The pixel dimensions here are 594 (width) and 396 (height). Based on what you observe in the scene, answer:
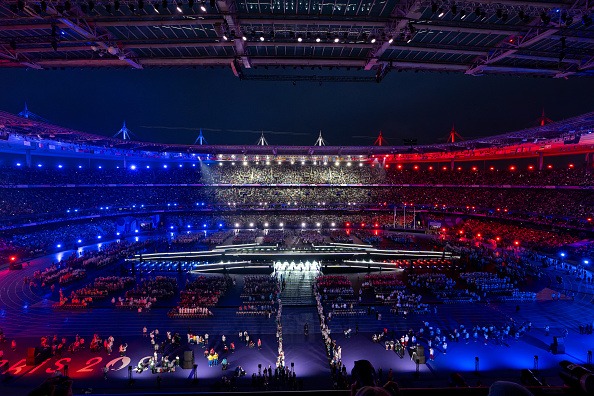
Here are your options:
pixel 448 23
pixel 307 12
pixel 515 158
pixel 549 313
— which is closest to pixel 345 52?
pixel 307 12

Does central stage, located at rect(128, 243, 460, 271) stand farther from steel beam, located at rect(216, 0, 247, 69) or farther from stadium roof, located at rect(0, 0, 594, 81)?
steel beam, located at rect(216, 0, 247, 69)

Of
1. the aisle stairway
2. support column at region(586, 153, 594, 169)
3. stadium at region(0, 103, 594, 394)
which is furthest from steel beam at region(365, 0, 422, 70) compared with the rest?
support column at region(586, 153, 594, 169)

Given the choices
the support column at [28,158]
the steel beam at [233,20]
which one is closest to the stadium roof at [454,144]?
the support column at [28,158]

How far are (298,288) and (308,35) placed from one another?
53.2 ft

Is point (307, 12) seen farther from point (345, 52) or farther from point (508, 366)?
point (508, 366)

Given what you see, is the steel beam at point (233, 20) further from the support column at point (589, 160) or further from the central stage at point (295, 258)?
the support column at point (589, 160)

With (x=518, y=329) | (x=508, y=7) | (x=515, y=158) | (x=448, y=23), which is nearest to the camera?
(x=508, y=7)

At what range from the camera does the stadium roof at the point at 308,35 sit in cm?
840

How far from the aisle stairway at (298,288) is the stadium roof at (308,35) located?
13173mm

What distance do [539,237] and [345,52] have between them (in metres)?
32.5

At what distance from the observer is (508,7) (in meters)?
8.30

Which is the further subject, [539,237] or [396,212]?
[396,212]

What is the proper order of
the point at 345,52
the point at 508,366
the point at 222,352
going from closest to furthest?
the point at 345,52, the point at 508,366, the point at 222,352

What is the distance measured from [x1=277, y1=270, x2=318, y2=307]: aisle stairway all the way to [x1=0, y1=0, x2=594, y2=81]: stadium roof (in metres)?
13.2
